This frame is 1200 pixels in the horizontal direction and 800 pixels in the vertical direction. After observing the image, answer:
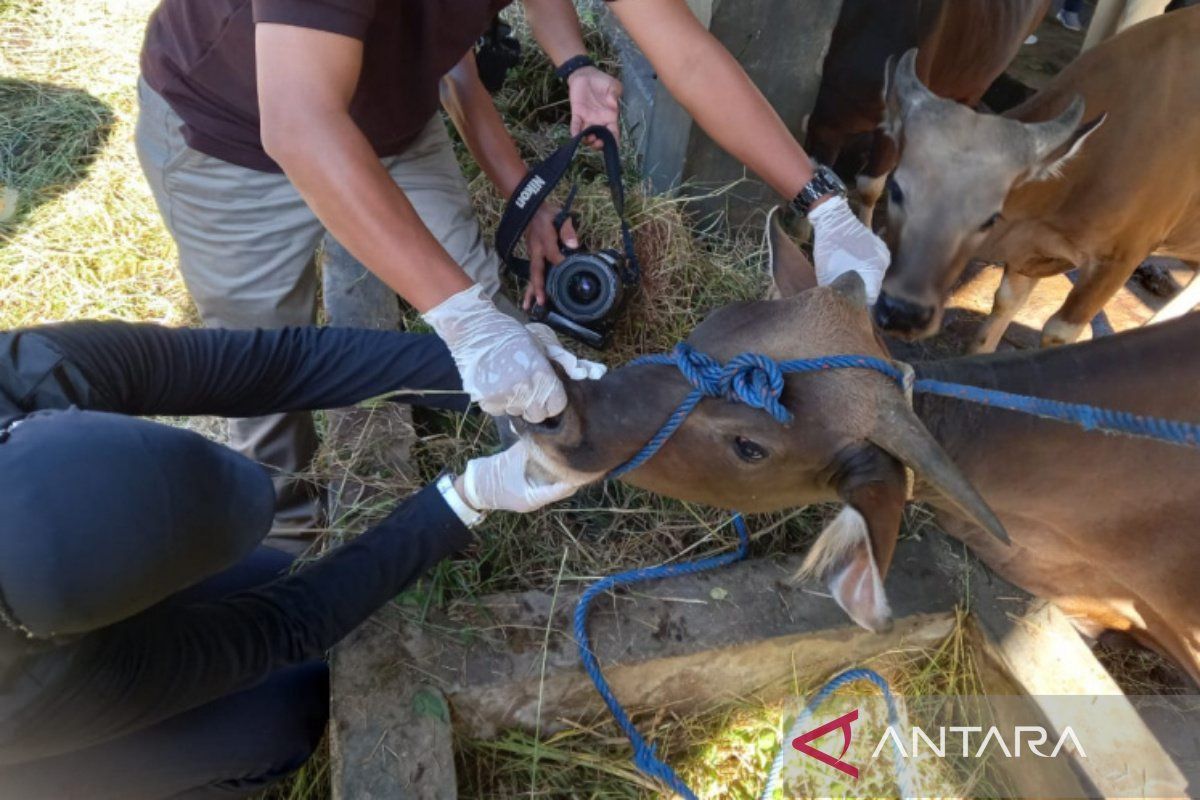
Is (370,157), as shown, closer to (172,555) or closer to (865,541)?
(172,555)

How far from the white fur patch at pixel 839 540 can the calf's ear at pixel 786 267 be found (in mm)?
735

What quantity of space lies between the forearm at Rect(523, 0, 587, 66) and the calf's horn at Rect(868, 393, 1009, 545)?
185 centimetres

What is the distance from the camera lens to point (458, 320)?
221 cm

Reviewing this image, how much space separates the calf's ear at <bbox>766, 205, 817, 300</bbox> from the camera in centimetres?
249

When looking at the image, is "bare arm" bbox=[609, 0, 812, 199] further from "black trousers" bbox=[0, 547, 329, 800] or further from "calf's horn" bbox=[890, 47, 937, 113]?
"black trousers" bbox=[0, 547, 329, 800]

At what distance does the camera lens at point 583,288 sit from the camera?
3.16 metres

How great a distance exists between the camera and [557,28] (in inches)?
127

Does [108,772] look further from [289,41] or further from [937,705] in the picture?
[937,705]

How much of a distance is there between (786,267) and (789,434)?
2.01ft

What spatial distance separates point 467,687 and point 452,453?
0.92 m

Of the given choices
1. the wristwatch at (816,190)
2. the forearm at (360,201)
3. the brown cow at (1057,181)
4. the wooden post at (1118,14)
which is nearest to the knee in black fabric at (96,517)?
the forearm at (360,201)

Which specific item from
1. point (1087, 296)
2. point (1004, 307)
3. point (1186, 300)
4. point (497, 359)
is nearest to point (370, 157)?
point (497, 359)

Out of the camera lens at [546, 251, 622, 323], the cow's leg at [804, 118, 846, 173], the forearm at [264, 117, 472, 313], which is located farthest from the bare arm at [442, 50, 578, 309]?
the cow's leg at [804, 118, 846, 173]

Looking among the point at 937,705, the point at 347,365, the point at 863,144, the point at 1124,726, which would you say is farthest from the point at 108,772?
the point at 863,144
